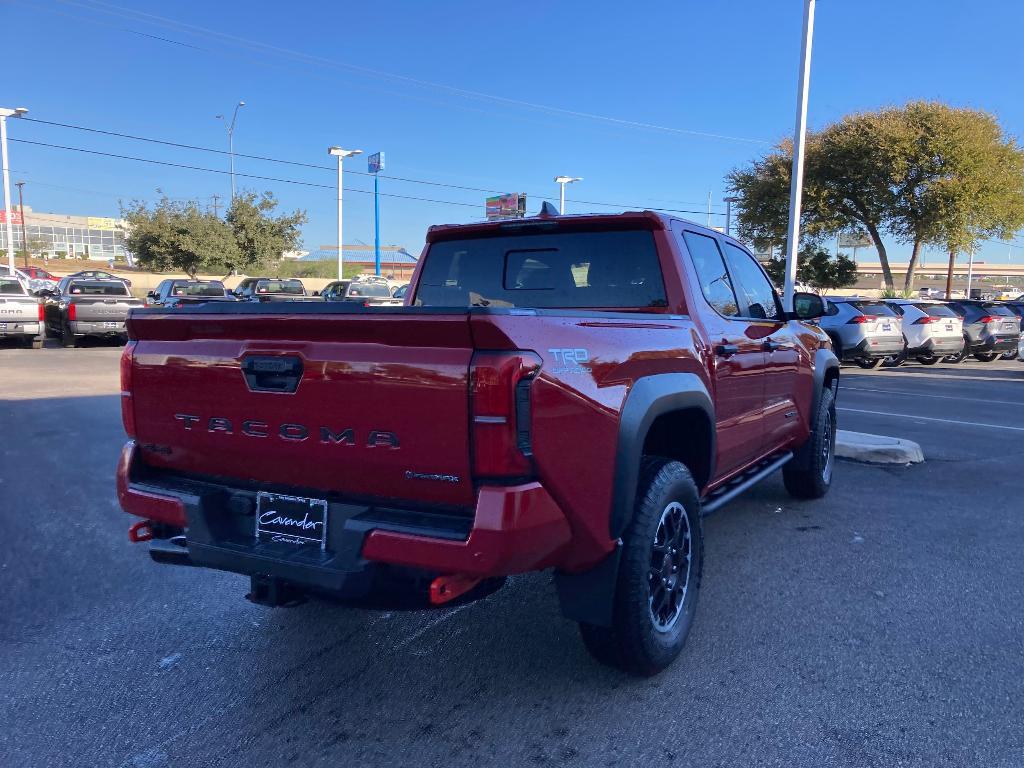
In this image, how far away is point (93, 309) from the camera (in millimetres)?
18297

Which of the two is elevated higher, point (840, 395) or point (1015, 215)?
point (1015, 215)

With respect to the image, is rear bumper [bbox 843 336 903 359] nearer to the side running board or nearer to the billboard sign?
the side running board

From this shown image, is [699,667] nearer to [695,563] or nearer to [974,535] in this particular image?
[695,563]

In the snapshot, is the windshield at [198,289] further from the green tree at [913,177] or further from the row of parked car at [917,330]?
the green tree at [913,177]

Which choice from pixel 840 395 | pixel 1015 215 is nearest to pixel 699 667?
pixel 840 395

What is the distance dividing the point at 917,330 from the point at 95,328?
18973 mm

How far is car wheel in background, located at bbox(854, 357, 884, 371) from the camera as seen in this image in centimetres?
1838

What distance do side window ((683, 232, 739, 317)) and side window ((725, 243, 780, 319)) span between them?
7.0 inches

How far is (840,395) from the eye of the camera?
13172mm

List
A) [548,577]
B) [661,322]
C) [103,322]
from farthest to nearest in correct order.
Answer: [103,322] → [548,577] → [661,322]

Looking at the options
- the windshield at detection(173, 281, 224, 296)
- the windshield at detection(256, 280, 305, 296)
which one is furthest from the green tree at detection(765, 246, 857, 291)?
the windshield at detection(173, 281, 224, 296)

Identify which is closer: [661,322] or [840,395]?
[661,322]

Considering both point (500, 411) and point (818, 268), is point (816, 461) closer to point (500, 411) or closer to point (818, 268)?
point (500, 411)

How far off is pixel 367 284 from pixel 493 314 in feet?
64.8
